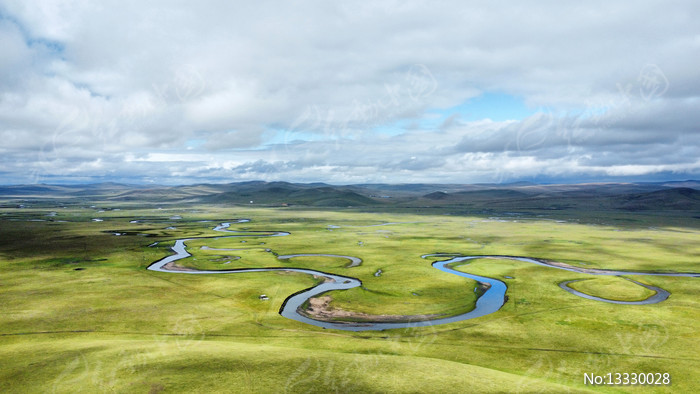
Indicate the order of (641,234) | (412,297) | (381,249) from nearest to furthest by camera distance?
(412,297)
(381,249)
(641,234)

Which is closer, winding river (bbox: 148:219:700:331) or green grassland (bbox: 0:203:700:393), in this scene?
green grassland (bbox: 0:203:700:393)

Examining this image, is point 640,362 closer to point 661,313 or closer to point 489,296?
point 661,313

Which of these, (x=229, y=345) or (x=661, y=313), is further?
(x=661, y=313)

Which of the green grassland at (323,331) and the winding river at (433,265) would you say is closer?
the green grassland at (323,331)

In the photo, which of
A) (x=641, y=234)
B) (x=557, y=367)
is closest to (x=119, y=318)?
(x=557, y=367)

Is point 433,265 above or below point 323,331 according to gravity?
below

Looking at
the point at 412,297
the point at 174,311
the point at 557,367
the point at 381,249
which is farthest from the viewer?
the point at 381,249

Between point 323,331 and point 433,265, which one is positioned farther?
point 433,265
